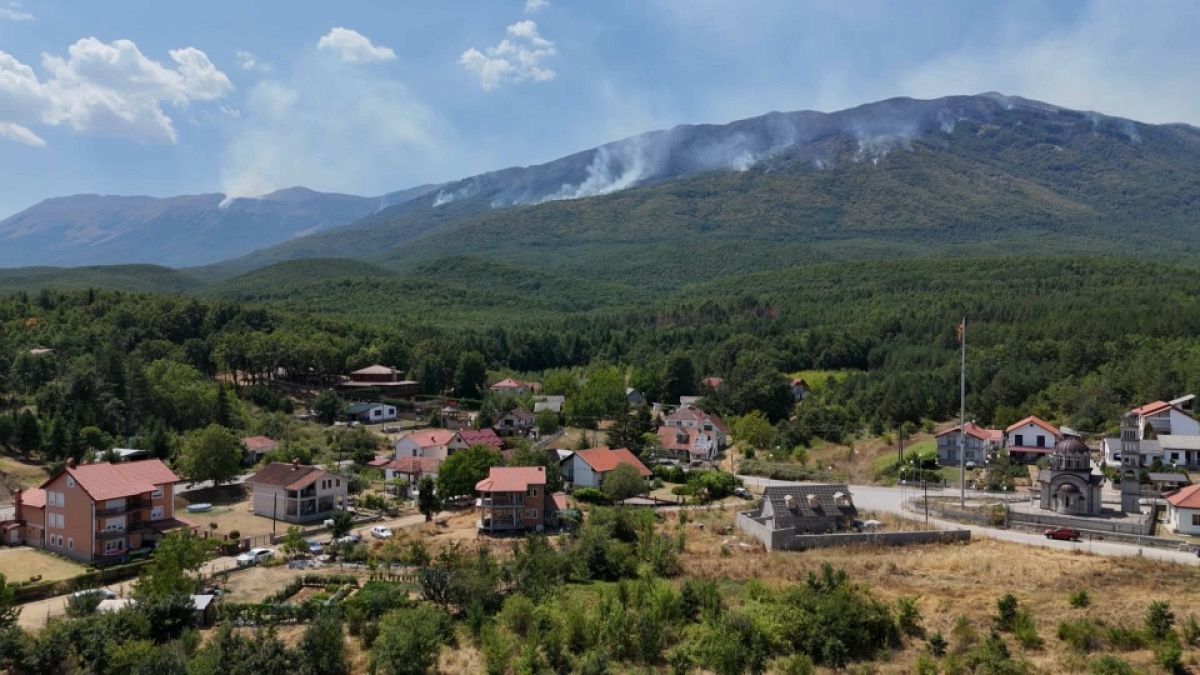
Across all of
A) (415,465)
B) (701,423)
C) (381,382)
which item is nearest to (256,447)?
(415,465)

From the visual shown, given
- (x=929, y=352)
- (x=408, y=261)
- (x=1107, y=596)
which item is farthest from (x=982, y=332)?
(x=408, y=261)

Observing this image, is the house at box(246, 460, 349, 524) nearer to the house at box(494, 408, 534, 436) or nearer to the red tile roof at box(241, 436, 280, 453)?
the red tile roof at box(241, 436, 280, 453)

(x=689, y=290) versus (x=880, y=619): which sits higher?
(x=689, y=290)

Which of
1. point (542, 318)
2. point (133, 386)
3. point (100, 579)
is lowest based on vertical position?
point (100, 579)

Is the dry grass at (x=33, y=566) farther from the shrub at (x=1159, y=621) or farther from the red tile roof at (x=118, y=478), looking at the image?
the shrub at (x=1159, y=621)

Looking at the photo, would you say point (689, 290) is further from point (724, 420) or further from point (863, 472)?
point (863, 472)

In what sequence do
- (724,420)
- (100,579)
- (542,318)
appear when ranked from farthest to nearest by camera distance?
(542,318) → (724,420) → (100,579)
